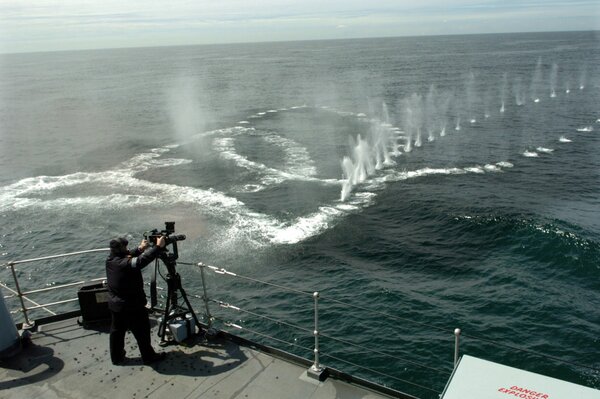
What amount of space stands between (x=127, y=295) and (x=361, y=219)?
27.1m

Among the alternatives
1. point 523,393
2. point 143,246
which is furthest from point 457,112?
point 523,393

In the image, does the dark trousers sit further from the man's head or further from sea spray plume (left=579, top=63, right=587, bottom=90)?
sea spray plume (left=579, top=63, right=587, bottom=90)

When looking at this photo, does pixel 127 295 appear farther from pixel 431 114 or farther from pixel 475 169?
pixel 431 114

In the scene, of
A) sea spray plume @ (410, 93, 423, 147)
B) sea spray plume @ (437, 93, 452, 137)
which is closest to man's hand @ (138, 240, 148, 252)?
sea spray plume @ (410, 93, 423, 147)

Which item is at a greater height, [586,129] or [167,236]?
[167,236]

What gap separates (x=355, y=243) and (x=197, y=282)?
10.2m

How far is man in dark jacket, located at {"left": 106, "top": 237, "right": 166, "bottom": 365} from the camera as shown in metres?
8.78

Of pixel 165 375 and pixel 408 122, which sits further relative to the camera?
pixel 408 122

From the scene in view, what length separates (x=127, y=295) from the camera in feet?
29.3

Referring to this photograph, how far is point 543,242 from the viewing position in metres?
29.8

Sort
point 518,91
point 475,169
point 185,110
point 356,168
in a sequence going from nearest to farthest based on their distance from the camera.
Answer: point 356,168 → point 475,169 → point 185,110 → point 518,91

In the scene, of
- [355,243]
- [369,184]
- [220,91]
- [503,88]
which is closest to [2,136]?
[220,91]

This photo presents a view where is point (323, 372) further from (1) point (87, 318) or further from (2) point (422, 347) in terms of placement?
(2) point (422, 347)

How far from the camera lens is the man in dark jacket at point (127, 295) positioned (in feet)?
28.8
